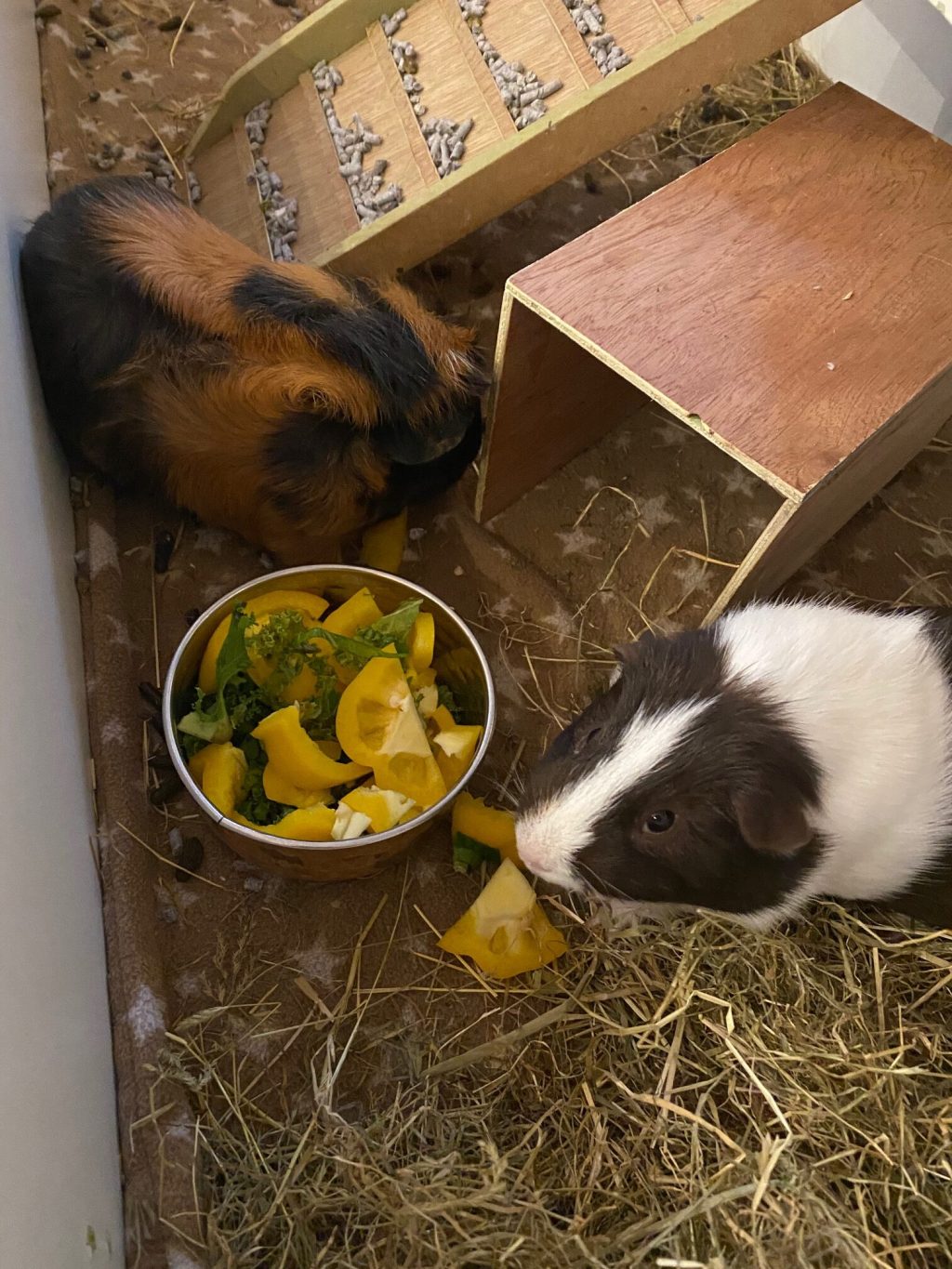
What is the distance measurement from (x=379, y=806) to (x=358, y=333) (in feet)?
2.60

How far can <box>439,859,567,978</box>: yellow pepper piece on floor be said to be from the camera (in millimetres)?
1560

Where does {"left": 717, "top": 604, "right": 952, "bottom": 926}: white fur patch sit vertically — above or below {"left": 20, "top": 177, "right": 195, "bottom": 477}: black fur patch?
below

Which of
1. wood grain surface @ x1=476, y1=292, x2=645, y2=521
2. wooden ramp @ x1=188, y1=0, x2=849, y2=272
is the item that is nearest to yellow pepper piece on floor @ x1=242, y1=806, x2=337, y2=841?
wood grain surface @ x1=476, y1=292, x2=645, y2=521

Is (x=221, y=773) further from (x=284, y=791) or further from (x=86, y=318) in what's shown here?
(x=86, y=318)

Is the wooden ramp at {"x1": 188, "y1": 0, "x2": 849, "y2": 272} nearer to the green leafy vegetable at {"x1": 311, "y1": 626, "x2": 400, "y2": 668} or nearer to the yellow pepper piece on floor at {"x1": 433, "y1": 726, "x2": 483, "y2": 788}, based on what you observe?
the green leafy vegetable at {"x1": 311, "y1": 626, "x2": 400, "y2": 668}

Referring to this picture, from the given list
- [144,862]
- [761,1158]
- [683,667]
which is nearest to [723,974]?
[761,1158]

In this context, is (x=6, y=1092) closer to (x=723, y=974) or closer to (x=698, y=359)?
(x=723, y=974)

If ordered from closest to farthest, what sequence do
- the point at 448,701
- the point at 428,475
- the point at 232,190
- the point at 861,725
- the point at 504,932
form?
the point at 861,725
the point at 504,932
the point at 448,701
the point at 428,475
the point at 232,190

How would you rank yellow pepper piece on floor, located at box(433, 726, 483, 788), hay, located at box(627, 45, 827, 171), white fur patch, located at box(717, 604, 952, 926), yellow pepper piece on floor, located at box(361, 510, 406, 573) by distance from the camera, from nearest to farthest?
white fur patch, located at box(717, 604, 952, 926) < yellow pepper piece on floor, located at box(433, 726, 483, 788) < yellow pepper piece on floor, located at box(361, 510, 406, 573) < hay, located at box(627, 45, 827, 171)

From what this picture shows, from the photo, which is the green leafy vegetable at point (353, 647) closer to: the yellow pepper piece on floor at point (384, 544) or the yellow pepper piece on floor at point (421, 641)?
the yellow pepper piece on floor at point (421, 641)

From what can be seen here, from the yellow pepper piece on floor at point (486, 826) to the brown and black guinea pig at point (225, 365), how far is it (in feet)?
1.89

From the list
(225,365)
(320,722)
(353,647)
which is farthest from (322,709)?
(225,365)

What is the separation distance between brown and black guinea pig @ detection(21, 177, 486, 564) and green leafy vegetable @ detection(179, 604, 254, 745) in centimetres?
28

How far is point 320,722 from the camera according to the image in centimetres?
160
